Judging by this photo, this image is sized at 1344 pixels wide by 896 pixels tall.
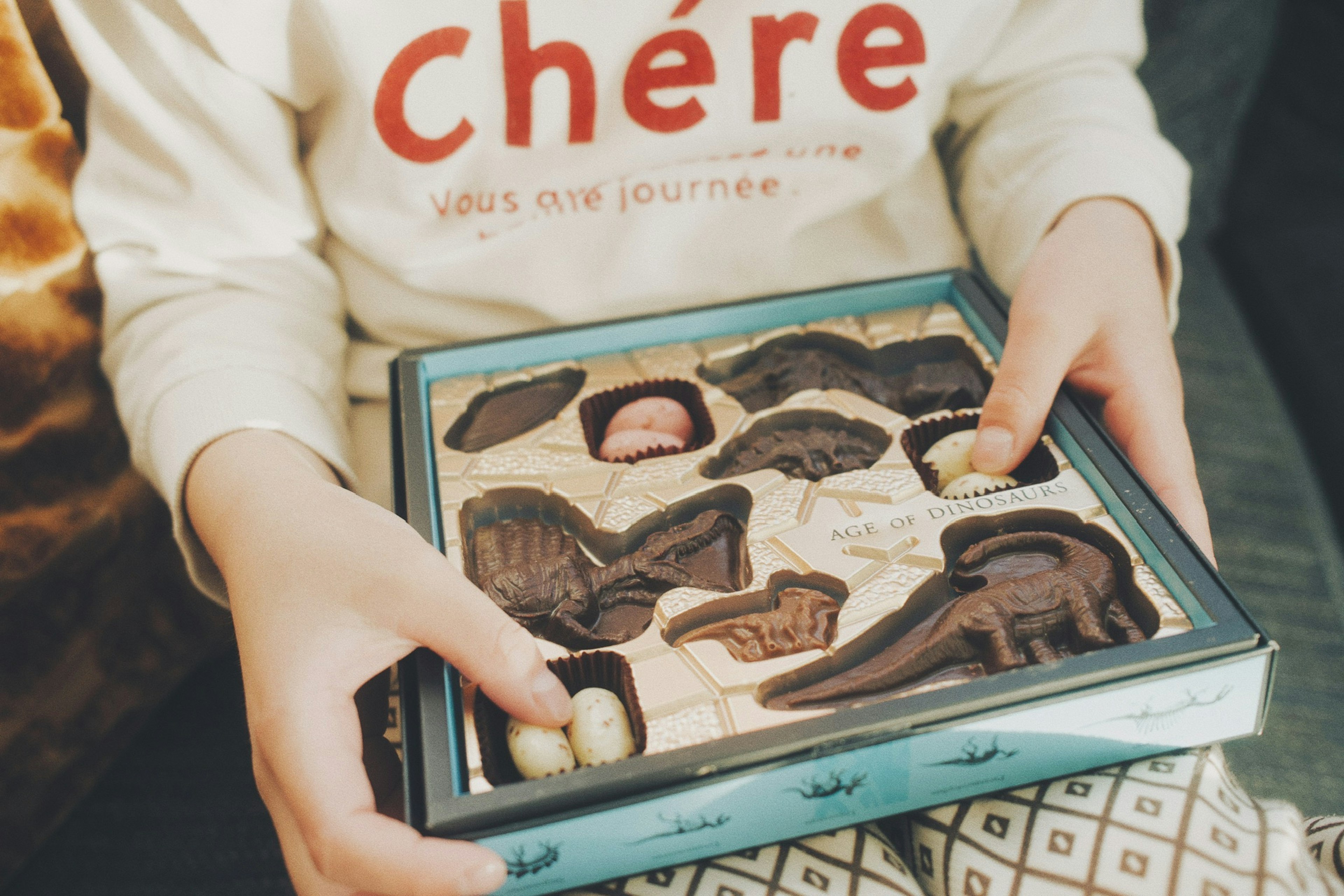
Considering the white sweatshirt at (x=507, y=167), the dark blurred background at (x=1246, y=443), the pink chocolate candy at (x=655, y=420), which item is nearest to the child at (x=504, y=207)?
the white sweatshirt at (x=507, y=167)

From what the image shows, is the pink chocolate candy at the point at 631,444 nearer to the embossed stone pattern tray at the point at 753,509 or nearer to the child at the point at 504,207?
the embossed stone pattern tray at the point at 753,509

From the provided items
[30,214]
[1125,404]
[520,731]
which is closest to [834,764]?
[520,731]

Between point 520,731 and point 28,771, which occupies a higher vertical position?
point 520,731

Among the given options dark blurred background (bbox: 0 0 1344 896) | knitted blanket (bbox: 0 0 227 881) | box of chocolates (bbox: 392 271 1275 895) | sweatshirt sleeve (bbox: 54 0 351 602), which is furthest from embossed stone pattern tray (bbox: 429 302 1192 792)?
dark blurred background (bbox: 0 0 1344 896)

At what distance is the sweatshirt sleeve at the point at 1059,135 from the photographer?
69 cm

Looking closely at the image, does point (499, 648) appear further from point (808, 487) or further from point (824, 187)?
point (824, 187)

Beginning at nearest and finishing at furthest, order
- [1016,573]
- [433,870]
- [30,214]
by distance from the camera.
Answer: [433,870], [1016,573], [30,214]

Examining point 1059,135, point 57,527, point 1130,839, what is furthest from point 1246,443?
point 57,527

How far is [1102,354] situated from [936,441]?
118 mm

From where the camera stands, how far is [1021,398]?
55cm

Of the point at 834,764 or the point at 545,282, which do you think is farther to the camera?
the point at 545,282

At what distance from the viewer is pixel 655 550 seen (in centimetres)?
54

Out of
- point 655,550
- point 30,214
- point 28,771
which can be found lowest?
point 28,771

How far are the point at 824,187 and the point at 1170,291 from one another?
261mm
